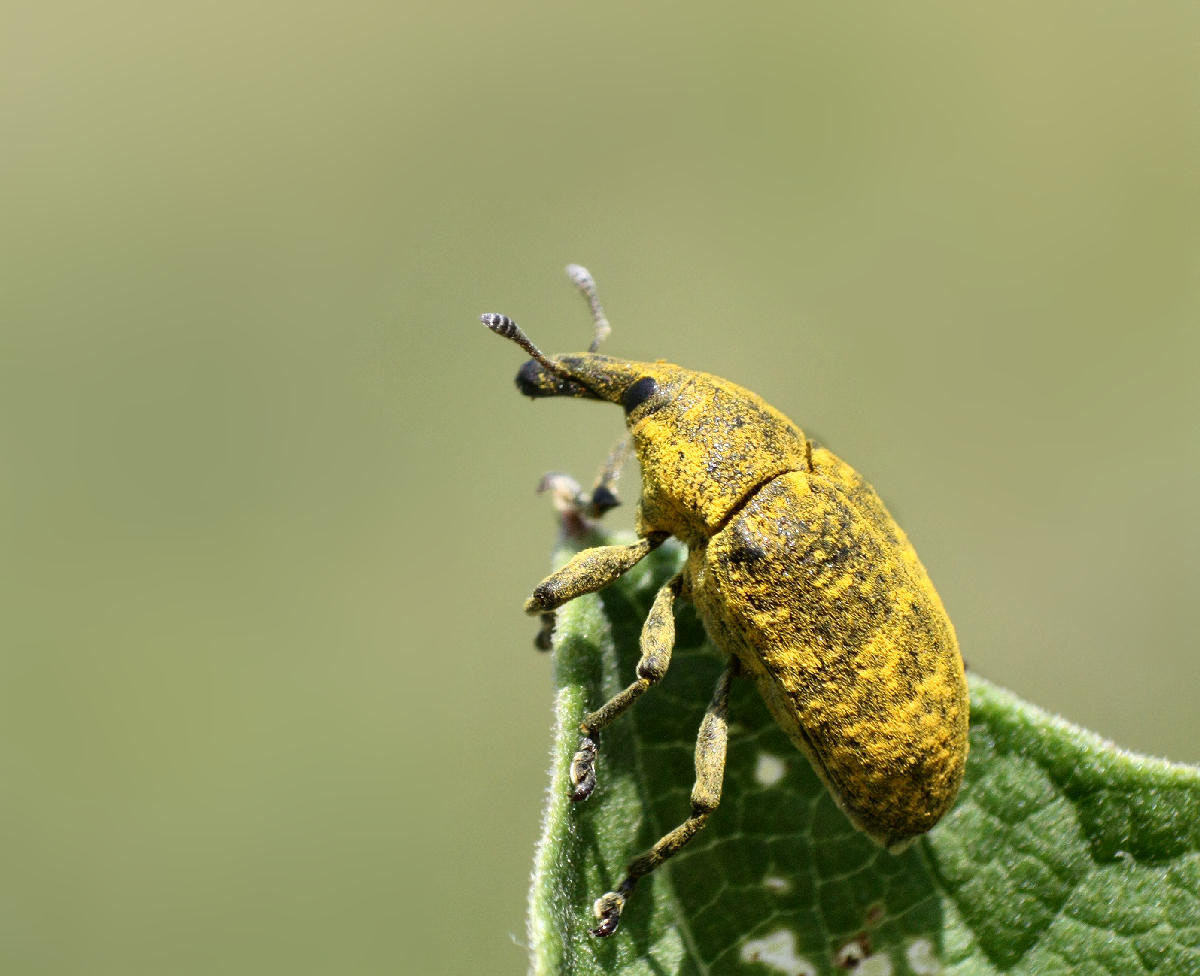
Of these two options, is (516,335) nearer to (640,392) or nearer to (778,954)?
(640,392)

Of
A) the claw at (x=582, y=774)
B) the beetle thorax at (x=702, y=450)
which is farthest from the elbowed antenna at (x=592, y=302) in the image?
the claw at (x=582, y=774)

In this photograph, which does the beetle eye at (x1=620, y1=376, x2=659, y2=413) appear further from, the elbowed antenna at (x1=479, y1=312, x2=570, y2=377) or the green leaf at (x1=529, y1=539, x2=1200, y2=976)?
the green leaf at (x1=529, y1=539, x2=1200, y2=976)

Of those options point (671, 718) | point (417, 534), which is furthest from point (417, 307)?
point (671, 718)

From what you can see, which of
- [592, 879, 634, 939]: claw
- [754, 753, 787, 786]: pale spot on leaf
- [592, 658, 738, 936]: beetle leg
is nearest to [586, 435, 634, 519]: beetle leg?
[592, 658, 738, 936]: beetle leg

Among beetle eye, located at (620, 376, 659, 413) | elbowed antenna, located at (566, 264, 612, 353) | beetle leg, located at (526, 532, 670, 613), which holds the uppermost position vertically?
elbowed antenna, located at (566, 264, 612, 353)

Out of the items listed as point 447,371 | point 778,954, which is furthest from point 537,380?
point 447,371

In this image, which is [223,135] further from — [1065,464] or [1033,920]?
[1033,920]
